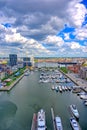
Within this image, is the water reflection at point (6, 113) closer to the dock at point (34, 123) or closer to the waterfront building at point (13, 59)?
the dock at point (34, 123)

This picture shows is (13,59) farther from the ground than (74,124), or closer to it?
farther from the ground

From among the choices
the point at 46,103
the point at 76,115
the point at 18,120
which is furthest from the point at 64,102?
the point at 18,120

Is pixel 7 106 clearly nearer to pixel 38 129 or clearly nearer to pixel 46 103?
pixel 46 103

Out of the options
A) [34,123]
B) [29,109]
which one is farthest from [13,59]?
[34,123]

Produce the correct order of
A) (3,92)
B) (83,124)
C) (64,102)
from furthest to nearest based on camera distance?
1. (3,92)
2. (64,102)
3. (83,124)

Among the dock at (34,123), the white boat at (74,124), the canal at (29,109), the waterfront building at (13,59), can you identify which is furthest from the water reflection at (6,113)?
the waterfront building at (13,59)

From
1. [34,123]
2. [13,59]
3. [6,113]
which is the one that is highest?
[13,59]

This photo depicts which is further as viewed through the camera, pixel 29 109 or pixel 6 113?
pixel 29 109

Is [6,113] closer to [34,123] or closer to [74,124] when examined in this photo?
[34,123]

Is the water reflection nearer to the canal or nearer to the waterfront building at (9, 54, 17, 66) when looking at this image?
the canal

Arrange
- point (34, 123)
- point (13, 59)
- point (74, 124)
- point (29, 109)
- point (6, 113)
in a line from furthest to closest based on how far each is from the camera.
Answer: point (13, 59), point (29, 109), point (6, 113), point (34, 123), point (74, 124)

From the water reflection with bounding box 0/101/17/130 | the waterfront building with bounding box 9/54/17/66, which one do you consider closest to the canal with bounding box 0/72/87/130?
the water reflection with bounding box 0/101/17/130
